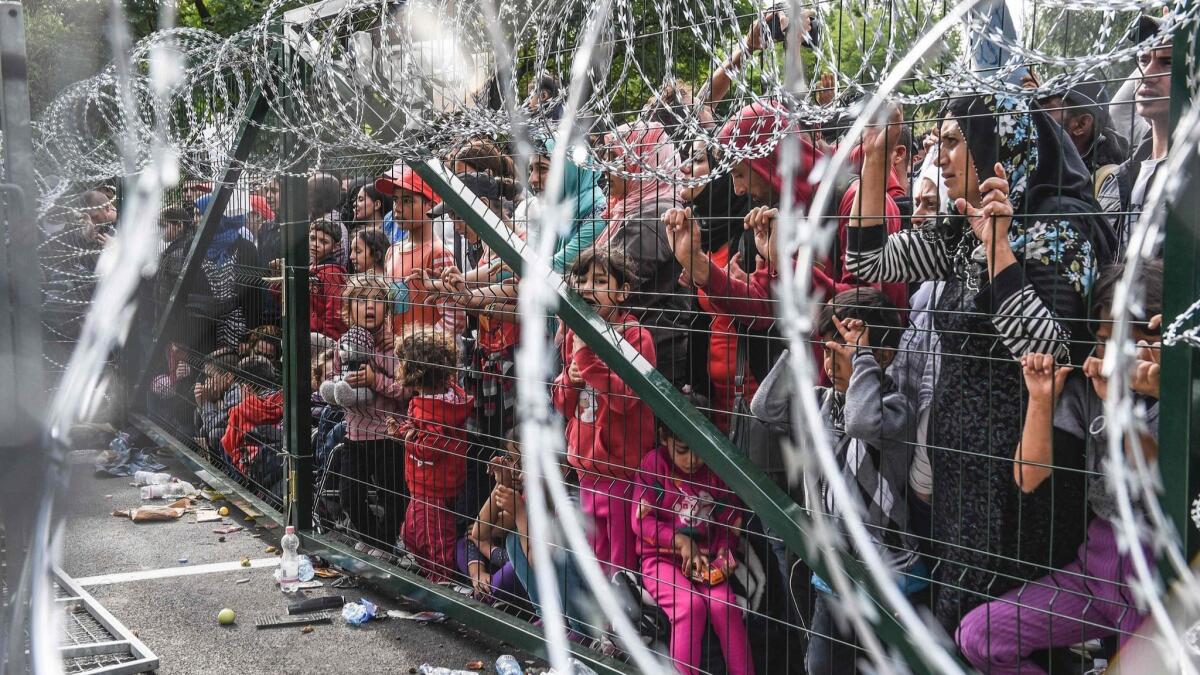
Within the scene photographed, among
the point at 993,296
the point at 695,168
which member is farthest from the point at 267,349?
the point at 993,296

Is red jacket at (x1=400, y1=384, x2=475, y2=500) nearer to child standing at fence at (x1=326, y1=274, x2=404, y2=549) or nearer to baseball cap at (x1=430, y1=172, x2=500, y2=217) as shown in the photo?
child standing at fence at (x1=326, y1=274, x2=404, y2=549)

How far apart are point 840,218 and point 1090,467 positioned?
3.41 ft

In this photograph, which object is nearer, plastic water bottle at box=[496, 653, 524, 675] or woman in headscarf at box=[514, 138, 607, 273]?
woman in headscarf at box=[514, 138, 607, 273]

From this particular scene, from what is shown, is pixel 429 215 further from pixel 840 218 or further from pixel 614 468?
pixel 840 218

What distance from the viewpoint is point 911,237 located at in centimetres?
336

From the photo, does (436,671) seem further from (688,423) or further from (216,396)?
(216,396)

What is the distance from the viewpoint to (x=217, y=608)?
5543mm

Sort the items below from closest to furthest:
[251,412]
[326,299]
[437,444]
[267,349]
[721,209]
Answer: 1. [721,209]
2. [437,444]
3. [326,299]
4. [267,349]
5. [251,412]

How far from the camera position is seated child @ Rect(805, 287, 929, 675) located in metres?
3.39

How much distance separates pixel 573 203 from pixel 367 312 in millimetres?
1629

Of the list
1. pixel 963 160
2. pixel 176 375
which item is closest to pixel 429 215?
pixel 963 160

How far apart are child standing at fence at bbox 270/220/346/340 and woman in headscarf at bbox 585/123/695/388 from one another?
233 cm

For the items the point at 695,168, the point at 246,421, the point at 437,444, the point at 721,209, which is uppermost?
the point at 695,168

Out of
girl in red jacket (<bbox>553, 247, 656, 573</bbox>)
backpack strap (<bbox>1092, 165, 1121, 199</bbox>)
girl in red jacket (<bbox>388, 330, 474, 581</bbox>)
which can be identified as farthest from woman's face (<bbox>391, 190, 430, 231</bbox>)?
backpack strap (<bbox>1092, 165, 1121, 199</bbox>)
